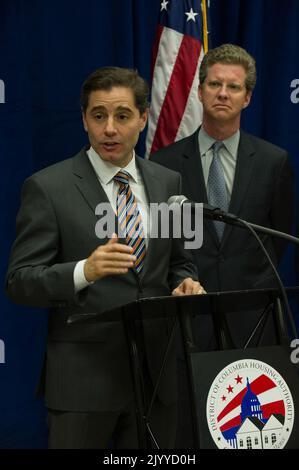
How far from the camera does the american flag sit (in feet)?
12.9

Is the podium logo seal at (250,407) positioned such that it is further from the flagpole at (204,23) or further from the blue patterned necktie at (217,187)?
the flagpole at (204,23)

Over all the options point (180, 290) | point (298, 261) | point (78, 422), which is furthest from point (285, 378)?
point (298, 261)

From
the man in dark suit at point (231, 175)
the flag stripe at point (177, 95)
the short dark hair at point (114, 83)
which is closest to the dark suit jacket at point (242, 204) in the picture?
the man in dark suit at point (231, 175)

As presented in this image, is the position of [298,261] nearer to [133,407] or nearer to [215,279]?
[215,279]

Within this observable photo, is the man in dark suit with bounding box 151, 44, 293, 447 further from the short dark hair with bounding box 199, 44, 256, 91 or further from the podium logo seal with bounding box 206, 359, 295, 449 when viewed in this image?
the podium logo seal with bounding box 206, 359, 295, 449

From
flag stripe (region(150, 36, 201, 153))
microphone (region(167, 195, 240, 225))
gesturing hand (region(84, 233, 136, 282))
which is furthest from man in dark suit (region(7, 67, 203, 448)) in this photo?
flag stripe (region(150, 36, 201, 153))

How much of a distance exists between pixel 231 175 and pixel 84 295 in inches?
51.6

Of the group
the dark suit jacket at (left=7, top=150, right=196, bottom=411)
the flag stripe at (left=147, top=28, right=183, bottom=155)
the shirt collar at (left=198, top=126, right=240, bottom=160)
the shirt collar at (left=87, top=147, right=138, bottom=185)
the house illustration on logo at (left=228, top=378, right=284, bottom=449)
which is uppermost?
the flag stripe at (left=147, top=28, right=183, bottom=155)

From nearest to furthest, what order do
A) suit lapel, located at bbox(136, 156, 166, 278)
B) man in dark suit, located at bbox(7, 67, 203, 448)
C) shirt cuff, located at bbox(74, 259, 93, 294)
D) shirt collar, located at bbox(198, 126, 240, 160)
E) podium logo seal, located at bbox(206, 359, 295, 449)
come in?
podium logo seal, located at bbox(206, 359, 295, 449)
shirt cuff, located at bbox(74, 259, 93, 294)
man in dark suit, located at bbox(7, 67, 203, 448)
suit lapel, located at bbox(136, 156, 166, 278)
shirt collar, located at bbox(198, 126, 240, 160)

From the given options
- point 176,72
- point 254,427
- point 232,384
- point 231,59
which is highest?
point 176,72

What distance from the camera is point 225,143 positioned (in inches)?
134

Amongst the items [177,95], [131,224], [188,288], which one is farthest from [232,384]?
[177,95]

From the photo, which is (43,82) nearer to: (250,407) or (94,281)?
(94,281)

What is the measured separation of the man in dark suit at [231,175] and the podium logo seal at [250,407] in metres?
1.22
